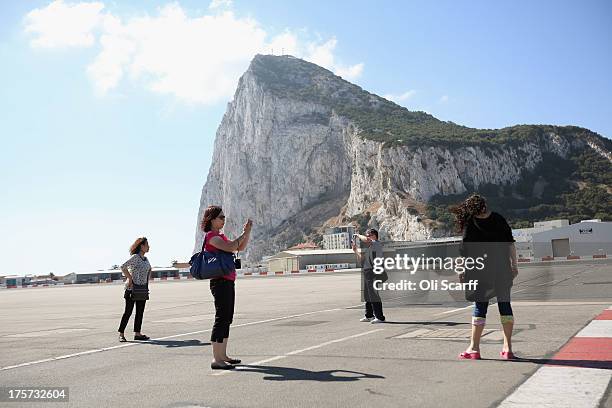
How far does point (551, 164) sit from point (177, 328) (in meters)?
145

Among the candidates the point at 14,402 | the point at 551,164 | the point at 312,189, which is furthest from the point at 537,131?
the point at 14,402

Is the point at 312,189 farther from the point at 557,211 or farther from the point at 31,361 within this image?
the point at 31,361

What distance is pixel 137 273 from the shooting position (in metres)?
10.4

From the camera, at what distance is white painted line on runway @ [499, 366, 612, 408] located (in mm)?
4324

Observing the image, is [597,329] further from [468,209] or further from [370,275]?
[370,275]

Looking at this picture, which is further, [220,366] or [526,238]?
[526,238]

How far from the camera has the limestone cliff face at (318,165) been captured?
131625 millimetres

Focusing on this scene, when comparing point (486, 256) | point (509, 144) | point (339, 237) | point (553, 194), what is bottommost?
point (486, 256)

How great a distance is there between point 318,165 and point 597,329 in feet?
496

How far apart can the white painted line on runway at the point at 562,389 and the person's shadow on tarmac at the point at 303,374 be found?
149 centimetres

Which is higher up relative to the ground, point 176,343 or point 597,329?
point 597,329

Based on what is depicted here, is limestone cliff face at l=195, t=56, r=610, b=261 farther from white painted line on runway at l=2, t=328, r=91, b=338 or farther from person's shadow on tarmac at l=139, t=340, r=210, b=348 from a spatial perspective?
person's shadow on tarmac at l=139, t=340, r=210, b=348

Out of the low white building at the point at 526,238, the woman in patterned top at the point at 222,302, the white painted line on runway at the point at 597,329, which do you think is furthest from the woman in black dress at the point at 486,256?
the low white building at the point at 526,238

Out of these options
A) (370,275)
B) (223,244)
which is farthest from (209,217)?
(370,275)
